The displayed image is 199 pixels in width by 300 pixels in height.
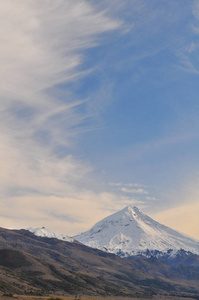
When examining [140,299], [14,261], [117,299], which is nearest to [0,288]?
[117,299]

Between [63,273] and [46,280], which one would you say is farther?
[63,273]

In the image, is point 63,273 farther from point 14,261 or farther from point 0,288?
point 0,288

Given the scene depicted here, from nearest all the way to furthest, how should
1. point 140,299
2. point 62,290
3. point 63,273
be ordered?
1. point 62,290
2. point 140,299
3. point 63,273

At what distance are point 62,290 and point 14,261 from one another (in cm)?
4844

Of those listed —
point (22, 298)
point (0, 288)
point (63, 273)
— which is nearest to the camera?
point (22, 298)

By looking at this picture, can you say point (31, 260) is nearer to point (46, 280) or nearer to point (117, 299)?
point (46, 280)

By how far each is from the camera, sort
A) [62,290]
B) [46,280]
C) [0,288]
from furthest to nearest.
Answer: [46,280], [62,290], [0,288]

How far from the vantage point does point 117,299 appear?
16300 cm

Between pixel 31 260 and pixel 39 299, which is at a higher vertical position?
pixel 31 260

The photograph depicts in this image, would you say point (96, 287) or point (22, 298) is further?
point (96, 287)

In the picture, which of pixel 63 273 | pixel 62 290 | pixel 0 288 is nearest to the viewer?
pixel 0 288

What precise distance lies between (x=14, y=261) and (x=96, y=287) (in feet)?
156

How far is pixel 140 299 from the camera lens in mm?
185875

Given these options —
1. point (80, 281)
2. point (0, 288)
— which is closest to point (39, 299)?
point (0, 288)
